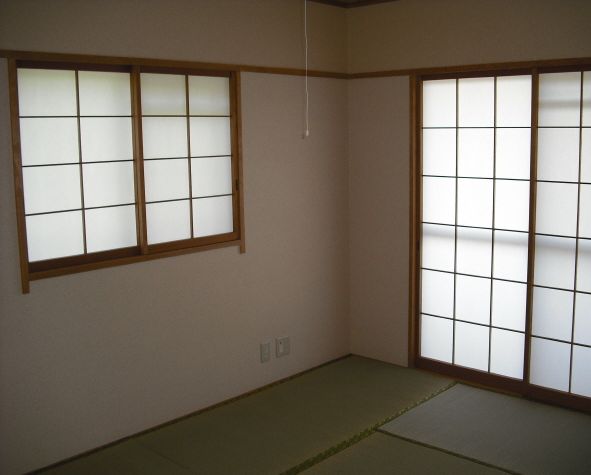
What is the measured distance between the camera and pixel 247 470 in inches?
166

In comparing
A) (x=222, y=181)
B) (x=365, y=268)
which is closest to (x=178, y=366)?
(x=222, y=181)

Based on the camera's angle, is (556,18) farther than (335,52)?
No

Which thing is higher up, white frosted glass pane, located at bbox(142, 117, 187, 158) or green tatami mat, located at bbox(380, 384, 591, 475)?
white frosted glass pane, located at bbox(142, 117, 187, 158)

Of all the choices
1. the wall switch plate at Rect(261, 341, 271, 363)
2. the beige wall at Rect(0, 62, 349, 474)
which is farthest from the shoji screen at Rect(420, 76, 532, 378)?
the wall switch plate at Rect(261, 341, 271, 363)

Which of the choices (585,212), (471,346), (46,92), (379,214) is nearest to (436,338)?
(471,346)

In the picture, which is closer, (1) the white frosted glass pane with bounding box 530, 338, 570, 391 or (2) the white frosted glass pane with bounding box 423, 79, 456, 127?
(1) the white frosted glass pane with bounding box 530, 338, 570, 391

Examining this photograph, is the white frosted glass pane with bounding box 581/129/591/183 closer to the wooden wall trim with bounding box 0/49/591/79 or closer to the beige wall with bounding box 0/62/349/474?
the wooden wall trim with bounding box 0/49/591/79

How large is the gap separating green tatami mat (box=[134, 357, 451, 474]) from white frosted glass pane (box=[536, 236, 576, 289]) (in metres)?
1.14

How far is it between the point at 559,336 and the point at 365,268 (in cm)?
170

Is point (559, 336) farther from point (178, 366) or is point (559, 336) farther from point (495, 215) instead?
point (178, 366)

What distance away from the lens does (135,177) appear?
461 cm

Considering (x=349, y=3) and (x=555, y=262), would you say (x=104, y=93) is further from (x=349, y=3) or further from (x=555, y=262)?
(x=555, y=262)

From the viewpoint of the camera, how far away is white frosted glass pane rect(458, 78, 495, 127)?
5273mm

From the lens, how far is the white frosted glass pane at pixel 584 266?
16.0 feet
